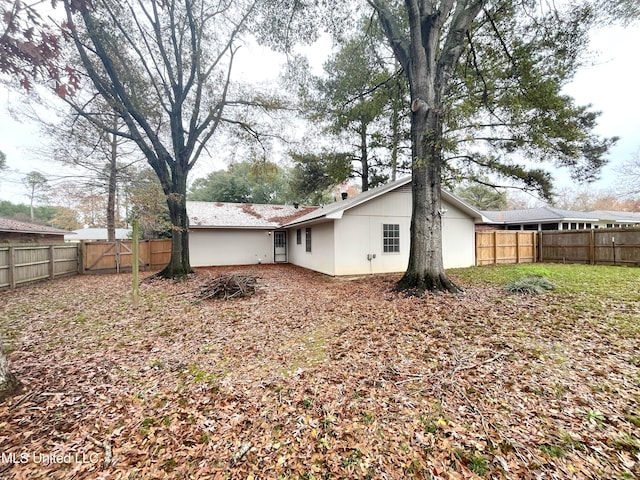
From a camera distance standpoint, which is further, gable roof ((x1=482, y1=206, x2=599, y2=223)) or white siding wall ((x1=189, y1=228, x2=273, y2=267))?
gable roof ((x1=482, y1=206, x2=599, y2=223))

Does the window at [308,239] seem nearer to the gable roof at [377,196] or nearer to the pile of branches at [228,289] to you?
the gable roof at [377,196]

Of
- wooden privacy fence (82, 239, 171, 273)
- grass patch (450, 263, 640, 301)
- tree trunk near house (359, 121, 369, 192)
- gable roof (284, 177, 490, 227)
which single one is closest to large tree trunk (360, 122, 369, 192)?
tree trunk near house (359, 121, 369, 192)

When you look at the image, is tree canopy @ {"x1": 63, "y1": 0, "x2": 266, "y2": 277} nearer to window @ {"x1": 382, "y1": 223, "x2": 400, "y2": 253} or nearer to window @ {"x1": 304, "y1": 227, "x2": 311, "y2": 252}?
window @ {"x1": 304, "y1": 227, "x2": 311, "y2": 252}

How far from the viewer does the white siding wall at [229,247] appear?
1473 cm

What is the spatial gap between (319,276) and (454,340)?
269 inches

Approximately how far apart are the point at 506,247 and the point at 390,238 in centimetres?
788

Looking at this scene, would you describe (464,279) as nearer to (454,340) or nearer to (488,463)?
(454,340)

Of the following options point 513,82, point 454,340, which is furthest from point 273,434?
point 513,82

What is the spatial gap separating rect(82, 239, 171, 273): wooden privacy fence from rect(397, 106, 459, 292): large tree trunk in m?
13.0

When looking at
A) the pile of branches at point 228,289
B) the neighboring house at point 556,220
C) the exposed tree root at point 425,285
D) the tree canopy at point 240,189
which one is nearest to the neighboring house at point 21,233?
the tree canopy at point 240,189

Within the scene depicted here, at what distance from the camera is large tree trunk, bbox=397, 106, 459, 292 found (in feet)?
22.5

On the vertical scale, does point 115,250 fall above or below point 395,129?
below

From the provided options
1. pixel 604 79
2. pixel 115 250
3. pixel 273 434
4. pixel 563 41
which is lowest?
pixel 273 434

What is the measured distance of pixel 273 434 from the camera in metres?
2.32
